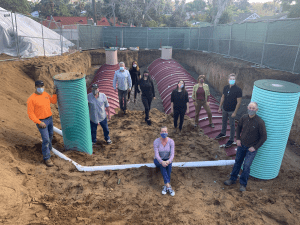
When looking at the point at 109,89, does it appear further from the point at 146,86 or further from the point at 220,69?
the point at 220,69

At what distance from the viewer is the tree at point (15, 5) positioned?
31266 millimetres

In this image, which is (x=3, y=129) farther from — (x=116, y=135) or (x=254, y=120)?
(x=254, y=120)

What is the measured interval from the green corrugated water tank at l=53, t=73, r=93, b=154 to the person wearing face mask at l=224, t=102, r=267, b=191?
399 cm

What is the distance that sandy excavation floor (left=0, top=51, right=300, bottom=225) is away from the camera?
3.90m

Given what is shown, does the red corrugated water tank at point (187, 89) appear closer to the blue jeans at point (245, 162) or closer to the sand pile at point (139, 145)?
the sand pile at point (139, 145)

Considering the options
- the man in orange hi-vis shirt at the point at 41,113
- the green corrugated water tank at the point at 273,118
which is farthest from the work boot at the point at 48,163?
the green corrugated water tank at the point at 273,118

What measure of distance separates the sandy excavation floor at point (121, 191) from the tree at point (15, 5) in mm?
33829

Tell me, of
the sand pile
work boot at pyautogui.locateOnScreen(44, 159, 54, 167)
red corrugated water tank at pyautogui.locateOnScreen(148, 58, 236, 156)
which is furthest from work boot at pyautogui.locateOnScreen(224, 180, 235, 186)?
work boot at pyautogui.locateOnScreen(44, 159, 54, 167)

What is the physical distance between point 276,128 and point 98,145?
5.18 m

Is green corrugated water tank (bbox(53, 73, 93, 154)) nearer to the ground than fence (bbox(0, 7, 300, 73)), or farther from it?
nearer to the ground

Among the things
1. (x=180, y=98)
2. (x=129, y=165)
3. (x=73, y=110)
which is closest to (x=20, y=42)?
(x=73, y=110)

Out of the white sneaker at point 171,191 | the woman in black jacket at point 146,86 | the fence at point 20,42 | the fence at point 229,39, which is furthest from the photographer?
the fence at point 20,42

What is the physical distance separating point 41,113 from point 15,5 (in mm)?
37203

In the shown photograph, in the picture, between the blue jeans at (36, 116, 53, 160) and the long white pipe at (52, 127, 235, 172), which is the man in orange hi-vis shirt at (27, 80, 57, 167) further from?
the long white pipe at (52, 127, 235, 172)
